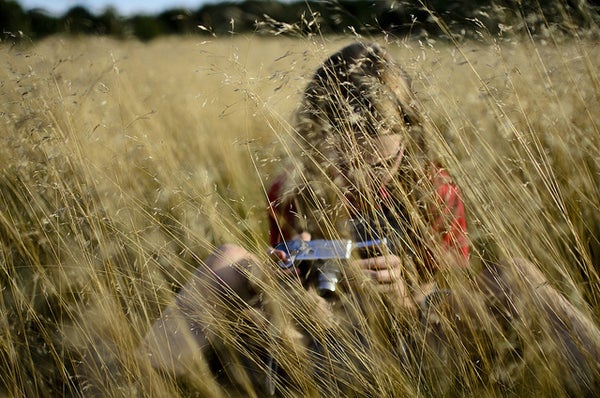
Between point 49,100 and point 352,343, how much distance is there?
3.84 feet

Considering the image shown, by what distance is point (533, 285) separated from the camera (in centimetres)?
134

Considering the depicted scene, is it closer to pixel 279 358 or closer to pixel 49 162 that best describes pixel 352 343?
pixel 279 358

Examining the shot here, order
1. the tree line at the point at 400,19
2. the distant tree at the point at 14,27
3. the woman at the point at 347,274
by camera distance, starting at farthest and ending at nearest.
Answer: the distant tree at the point at 14,27
the tree line at the point at 400,19
the woman at the point at 347,274

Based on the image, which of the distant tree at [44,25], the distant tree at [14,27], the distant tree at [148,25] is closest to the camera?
the distant tree at [14,27]

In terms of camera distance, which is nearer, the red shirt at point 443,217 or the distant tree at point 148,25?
the red shirt at point 443,217

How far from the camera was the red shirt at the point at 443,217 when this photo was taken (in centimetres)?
141

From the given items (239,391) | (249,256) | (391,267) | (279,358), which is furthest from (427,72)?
(239,391)

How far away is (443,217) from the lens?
136 cm

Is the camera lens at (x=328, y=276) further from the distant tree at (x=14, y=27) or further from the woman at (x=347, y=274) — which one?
the distant tree at (x=14, y=27)

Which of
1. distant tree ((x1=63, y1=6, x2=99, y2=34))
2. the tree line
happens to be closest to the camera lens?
the tree line

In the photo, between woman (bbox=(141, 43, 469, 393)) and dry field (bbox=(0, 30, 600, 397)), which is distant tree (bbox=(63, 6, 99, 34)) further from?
woman (bbox=(141, 43, 469, 393))

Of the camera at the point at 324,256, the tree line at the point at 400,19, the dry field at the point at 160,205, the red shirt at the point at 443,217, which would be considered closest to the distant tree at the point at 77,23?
the tree line at the point at 400,19

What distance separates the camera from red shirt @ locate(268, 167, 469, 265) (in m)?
1.41

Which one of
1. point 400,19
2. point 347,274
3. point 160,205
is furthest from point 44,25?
point 347,274
